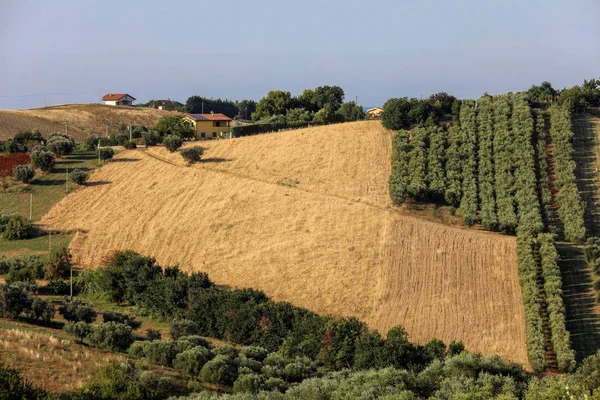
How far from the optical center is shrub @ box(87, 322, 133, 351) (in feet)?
117

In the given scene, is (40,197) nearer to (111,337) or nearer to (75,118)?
(111,337)

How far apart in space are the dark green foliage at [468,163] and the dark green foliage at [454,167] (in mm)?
313

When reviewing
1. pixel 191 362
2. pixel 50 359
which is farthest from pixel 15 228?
pixel 191 362

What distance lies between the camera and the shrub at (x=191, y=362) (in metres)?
33.2

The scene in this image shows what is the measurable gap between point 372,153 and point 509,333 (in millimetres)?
28524

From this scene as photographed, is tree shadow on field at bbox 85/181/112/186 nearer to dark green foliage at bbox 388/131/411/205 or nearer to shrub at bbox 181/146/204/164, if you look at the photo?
shrub at bbox 181/146/204/164

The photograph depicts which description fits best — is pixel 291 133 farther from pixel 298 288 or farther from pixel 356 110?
pixel 298 288

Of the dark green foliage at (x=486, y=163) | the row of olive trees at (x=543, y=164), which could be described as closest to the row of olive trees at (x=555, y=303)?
the dark green foliage at (x=486, y=163)

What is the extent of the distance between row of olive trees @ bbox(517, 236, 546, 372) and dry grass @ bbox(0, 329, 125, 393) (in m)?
21.3

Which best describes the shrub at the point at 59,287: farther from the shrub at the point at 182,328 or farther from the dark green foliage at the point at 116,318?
the shrub at the point at 182,328

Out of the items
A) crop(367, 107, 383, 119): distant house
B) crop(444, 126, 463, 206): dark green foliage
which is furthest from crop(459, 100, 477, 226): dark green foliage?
crop(367, 107, 383, 119): distant house

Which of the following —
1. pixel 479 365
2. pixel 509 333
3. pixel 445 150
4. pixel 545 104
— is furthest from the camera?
pixel 545 104

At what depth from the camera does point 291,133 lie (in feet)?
253

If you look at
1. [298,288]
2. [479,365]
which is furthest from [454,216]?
[479,365]
